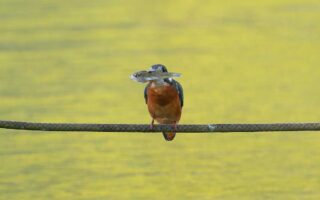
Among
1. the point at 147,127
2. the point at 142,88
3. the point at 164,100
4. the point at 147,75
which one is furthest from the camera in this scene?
the point at 142,88

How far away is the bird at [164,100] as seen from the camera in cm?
533

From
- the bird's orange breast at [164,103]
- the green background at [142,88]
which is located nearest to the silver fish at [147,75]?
the bird's orange breast at [164,103]

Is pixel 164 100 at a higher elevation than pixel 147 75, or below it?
below

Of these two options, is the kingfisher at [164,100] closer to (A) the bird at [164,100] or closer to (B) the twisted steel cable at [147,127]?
(A) the bird at [164,100]

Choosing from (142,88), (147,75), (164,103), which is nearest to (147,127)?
(147,75)

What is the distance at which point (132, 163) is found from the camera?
8820 millimetres

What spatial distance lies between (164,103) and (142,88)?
643 centimetres

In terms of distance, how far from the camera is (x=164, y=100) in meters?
5.45

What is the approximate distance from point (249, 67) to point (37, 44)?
3379 mm

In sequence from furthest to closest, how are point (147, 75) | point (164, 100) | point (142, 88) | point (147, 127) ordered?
point (142, 88)
point (164, 100)
point (147, 127)
point (147, 75)

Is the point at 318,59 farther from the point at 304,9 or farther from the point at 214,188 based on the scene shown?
the point at 214,188

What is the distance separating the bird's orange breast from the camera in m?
5.38

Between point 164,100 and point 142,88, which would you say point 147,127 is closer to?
point 164,100

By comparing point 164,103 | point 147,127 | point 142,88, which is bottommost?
point 142,88
